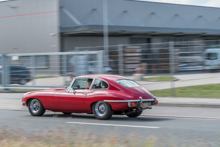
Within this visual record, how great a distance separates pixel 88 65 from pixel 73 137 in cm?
1062

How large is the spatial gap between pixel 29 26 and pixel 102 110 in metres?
27.9

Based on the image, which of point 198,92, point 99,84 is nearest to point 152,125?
point 99,84

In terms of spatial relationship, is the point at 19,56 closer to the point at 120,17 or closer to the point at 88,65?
the point at 88,65

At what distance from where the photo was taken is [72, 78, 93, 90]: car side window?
10447mm

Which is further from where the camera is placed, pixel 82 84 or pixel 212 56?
pixel 212 56

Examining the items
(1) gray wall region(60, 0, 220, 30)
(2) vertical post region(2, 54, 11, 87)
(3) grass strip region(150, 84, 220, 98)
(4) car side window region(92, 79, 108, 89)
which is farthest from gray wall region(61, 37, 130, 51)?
(4) car side window region(92, 79, 108, 89)

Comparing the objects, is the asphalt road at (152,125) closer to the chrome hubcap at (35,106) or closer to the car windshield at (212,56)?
the chrome hubcap at (35,106)

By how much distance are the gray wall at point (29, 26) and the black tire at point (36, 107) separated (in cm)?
2349

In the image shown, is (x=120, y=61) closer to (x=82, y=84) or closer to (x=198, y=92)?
(x=198, y=92)

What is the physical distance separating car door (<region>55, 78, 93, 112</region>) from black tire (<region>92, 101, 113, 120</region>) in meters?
0.42

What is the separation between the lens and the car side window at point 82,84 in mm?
10447

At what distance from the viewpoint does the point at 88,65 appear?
17094 millimetres

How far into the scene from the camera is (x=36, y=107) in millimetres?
11227

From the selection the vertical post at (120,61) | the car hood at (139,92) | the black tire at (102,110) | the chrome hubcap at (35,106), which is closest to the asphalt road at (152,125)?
the black tire at (102,110)
